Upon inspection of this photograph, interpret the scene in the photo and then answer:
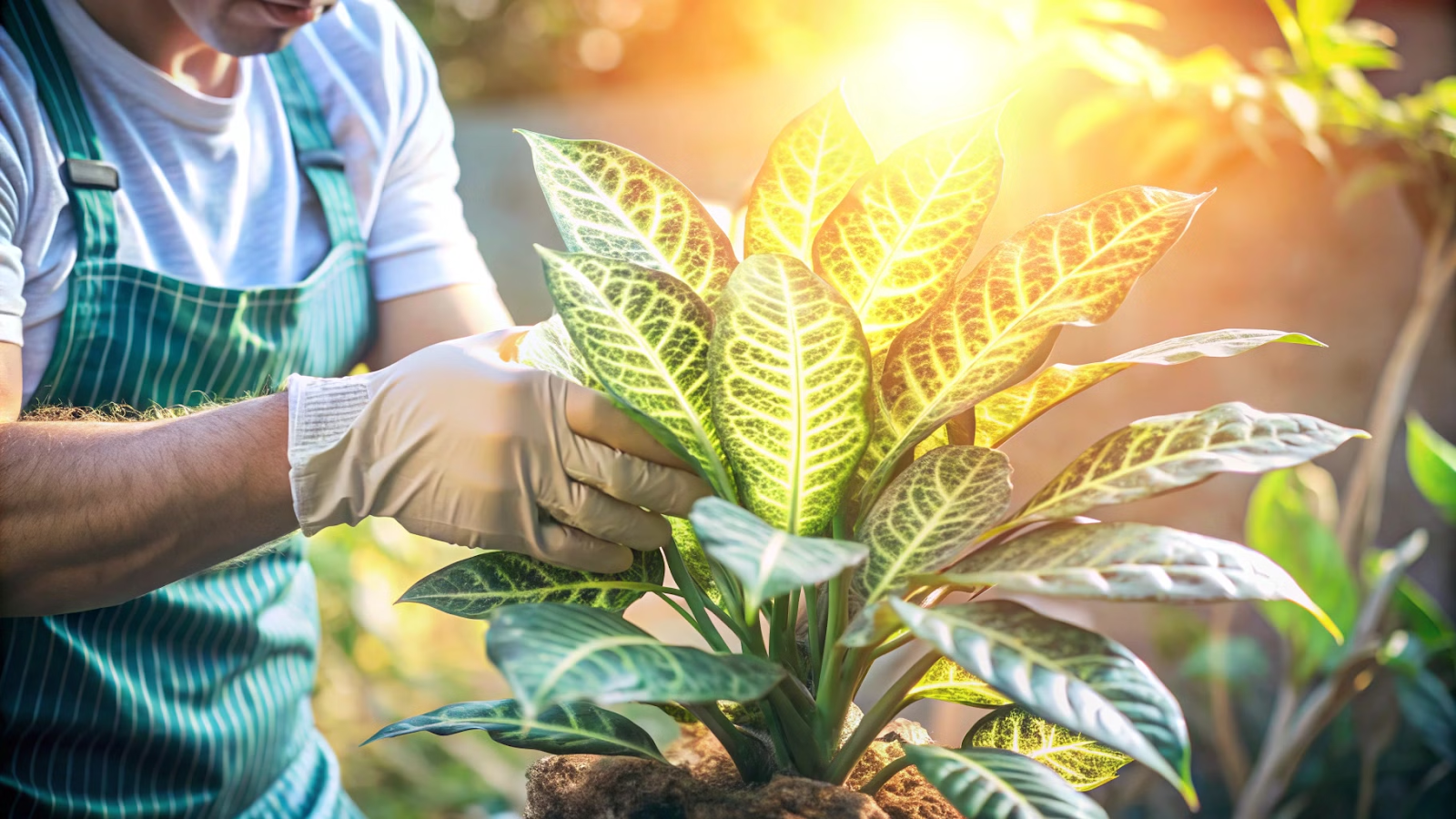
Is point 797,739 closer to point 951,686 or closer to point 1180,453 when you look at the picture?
point 951,686

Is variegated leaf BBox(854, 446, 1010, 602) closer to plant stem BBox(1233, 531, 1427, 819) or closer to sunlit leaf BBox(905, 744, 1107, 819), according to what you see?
sunlit leaf BBox(905, 744, 1107, 819)

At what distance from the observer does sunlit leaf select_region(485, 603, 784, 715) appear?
13.2 inches

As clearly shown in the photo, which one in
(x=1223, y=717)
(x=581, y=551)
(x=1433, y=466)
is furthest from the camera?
(x=1223, y=717)

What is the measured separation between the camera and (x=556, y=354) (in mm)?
590

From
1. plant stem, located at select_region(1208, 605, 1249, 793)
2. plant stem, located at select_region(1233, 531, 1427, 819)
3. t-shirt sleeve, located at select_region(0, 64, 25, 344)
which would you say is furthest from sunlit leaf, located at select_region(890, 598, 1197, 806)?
plant stem, located at select_region(1208, 605, 1249, 793)

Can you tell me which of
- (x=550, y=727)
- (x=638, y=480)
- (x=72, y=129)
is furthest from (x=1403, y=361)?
(x=72, y=129)

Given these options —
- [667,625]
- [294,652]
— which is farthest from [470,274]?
[667,625]

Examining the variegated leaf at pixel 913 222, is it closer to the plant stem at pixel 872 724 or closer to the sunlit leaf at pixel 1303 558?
the plant stem at pixel 872 724

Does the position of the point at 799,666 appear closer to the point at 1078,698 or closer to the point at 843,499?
the point at 843,499

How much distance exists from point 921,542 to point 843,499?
7cm

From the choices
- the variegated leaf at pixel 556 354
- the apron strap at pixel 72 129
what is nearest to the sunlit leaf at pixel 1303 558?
the variegated leaf at pixel 556 354

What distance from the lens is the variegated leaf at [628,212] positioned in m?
0.51

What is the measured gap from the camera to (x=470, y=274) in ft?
3.71

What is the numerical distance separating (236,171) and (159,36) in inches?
5.7
